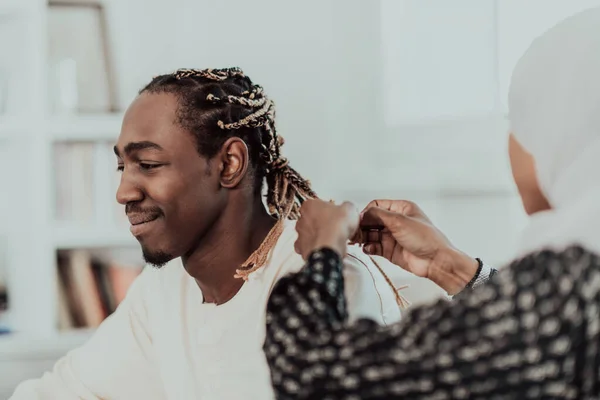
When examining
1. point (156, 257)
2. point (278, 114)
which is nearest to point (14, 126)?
point (278, 114)

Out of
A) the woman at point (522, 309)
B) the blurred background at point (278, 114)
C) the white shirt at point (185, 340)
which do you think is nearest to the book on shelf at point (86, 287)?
the blurred background at point (278, 114)

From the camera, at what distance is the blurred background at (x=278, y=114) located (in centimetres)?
284

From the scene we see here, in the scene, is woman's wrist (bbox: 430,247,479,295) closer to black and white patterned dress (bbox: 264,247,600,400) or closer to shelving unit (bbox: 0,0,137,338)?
black and white patterned dress (bbox: 264,247,600,400)

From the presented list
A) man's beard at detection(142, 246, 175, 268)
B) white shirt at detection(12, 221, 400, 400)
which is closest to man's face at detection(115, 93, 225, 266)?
man's beard at detection(142, 246, 175, 268)

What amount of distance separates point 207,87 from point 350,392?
2.67ft

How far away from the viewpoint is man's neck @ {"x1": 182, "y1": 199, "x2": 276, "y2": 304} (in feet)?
5.37

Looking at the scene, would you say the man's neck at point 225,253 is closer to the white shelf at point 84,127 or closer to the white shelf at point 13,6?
the white shelf at point 84,127

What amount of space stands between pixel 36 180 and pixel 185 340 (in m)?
1.40

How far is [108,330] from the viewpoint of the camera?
1801mm

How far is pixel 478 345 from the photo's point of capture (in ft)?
3.23

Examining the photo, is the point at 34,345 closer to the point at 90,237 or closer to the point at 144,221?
the point at 90,237

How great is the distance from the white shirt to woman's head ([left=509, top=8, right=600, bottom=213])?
432mm

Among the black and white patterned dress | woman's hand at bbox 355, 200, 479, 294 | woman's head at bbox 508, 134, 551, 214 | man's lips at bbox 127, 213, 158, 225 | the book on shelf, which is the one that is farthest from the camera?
the book on shelf

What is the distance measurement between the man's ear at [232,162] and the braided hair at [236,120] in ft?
0.05
